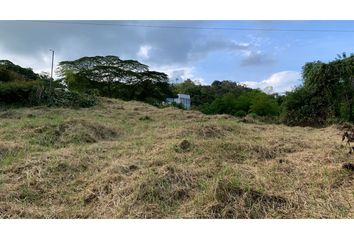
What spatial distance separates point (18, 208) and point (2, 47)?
4.70m

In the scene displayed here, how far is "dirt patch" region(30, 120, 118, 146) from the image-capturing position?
4562mm

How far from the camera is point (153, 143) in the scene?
4.52 metres

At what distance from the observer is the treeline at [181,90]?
9.26m

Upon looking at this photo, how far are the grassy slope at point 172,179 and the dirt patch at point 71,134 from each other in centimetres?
3

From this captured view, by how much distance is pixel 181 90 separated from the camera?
16.8m

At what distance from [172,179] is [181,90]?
46.4 feet

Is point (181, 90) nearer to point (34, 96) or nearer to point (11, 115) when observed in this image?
point (34, 96)

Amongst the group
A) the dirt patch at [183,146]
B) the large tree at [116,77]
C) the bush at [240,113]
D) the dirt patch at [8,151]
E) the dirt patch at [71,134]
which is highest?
the large tree at [116,77]

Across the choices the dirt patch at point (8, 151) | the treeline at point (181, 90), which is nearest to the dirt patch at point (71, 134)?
the dirt patch at point (8, 151)

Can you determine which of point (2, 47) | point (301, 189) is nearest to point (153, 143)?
point (301, 189)

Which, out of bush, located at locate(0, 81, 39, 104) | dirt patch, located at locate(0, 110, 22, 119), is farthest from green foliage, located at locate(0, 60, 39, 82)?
dirt patch, located at locate(0, 110, 22, 119)

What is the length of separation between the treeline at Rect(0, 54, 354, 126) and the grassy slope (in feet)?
16.9

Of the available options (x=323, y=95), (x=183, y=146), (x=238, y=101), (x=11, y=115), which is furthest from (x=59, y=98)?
(x=323, y=95)

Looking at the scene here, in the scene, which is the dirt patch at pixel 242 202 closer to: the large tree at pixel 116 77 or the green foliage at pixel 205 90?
the large tree at pixel 116 77
